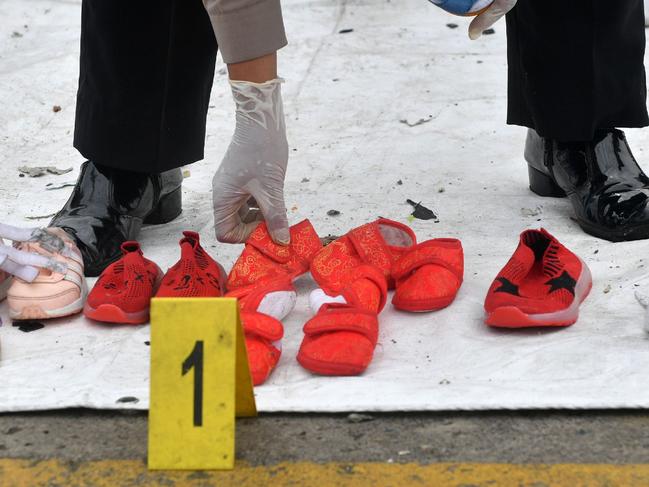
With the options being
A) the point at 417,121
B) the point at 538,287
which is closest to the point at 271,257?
the point at 538,287

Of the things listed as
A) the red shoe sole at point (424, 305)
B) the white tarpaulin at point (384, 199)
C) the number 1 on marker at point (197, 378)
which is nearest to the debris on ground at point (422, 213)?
the white tarpaulin at point (384, 199)

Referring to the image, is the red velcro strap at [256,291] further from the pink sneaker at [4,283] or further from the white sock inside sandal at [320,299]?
the pink sneaker at [4,283]

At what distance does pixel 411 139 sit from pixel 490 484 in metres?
1.76

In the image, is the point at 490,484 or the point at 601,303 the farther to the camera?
the point at 601,303

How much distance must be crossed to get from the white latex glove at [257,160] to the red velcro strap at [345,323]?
325mm

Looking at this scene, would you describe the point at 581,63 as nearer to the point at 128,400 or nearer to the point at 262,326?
the point at 262,326

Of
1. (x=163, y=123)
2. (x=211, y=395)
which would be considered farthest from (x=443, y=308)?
(x=163, y=123)

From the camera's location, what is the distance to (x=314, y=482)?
4.31 feet

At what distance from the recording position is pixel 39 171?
277 cm

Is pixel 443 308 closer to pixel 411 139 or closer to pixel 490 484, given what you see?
pixel 490 484

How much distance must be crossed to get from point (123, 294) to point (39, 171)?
1.12m

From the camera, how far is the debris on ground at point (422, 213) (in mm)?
2363

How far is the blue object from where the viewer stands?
1679 millimetres

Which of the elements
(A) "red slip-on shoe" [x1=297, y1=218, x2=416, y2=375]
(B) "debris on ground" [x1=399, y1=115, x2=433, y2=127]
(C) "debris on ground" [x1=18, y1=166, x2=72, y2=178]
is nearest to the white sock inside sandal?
(A) "red slip-on shoe" [x1=297, y1=218, x2=416, y2=375]
